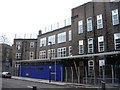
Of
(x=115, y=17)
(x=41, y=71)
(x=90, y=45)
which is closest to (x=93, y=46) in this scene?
(x=90, y=45)

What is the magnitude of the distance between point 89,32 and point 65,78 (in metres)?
8.86

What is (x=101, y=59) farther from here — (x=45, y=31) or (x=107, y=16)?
(x=45, y=31)

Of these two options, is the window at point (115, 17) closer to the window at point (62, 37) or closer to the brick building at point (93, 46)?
the brick building at point (93, 46)

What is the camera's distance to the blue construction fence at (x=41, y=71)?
39125 millimetres

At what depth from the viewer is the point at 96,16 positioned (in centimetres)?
3416

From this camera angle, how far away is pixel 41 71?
4497cm

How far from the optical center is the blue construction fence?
128 ft

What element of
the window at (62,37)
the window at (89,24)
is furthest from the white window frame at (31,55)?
the window at (89,24)

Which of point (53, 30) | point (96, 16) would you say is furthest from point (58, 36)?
point (96, 16)

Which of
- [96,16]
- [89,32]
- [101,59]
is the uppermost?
[96,16]

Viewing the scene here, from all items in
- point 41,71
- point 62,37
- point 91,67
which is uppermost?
point 62,37

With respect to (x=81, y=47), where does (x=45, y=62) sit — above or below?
below

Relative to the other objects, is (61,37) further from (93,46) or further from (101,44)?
(101,44)

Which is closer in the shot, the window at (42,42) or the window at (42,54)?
the window at (42,54)
